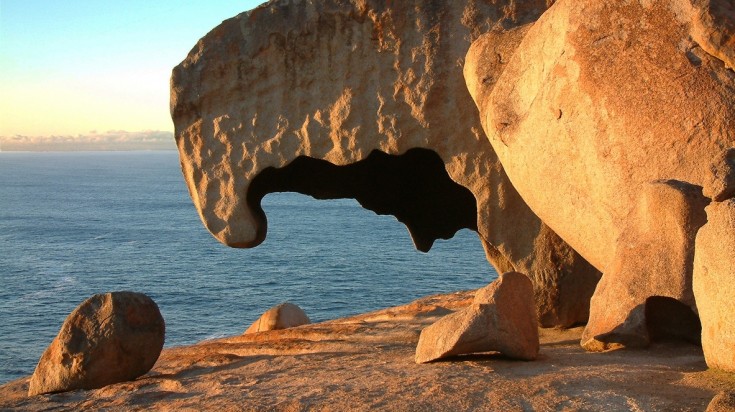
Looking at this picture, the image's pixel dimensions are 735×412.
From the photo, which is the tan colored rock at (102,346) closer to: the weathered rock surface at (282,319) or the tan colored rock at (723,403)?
the tan colored rock at (723,403)

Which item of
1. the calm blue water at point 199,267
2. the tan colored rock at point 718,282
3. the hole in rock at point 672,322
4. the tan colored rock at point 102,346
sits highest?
the tan colored rock at point 718,282

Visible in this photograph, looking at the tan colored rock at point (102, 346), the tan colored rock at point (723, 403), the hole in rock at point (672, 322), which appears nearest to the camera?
the tan colored rock at point (723, 403)

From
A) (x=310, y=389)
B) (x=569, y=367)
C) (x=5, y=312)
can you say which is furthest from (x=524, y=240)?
(x=5, y=312)

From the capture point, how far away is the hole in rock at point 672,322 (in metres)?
8.22

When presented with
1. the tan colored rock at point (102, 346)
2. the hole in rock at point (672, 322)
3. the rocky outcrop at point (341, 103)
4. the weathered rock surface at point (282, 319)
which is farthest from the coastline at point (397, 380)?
the weathered rock surface at point (282, 319)

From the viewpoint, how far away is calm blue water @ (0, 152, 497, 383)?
36.2m

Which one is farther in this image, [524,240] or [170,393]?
[524,240]

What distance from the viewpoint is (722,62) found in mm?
8391

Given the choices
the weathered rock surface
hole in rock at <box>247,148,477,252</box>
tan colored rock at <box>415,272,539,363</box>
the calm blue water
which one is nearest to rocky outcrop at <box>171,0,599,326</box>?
hole in rock at <box>247,148,477,252</box>

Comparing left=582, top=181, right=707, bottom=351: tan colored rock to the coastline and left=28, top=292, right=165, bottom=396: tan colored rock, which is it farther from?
left=28, top=292, right=165, bottom=396: tan colored rock

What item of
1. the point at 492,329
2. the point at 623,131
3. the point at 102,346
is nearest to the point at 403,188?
the point at 102,346

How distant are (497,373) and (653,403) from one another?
4.33 ft

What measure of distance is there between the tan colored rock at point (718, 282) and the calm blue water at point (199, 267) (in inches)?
913

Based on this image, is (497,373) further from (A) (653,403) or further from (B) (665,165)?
(B) (665,165)
